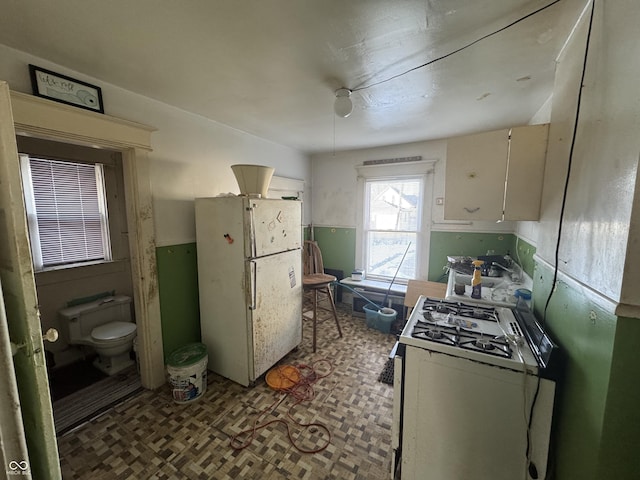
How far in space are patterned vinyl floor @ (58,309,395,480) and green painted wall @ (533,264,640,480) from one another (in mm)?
980

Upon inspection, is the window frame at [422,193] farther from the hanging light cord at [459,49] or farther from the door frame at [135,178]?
the door frame at [135,178]

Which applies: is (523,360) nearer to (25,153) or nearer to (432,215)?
(432,215)

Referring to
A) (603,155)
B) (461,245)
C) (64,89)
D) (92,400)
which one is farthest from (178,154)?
(461,245)

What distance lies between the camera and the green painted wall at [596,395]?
0.72m

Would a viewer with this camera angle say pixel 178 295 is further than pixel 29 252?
Yes

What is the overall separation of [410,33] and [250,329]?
2.20 m

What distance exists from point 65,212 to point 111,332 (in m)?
1.28

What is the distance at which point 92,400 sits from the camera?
79.2 inches

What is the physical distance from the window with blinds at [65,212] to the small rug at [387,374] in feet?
10.2

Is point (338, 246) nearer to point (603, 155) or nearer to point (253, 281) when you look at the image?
point (253, 281)

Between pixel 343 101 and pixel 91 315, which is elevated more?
pixel 343 101

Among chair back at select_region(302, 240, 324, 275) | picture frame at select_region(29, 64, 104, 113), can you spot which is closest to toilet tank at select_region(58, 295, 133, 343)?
picture frame at select_region(29, 64, 104, 113)

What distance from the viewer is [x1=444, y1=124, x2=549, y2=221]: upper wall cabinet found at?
1.45 meters

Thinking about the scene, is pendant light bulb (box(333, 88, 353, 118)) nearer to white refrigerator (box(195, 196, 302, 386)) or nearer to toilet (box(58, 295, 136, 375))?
white refrigerator (box(195, 196, 302, 386))
